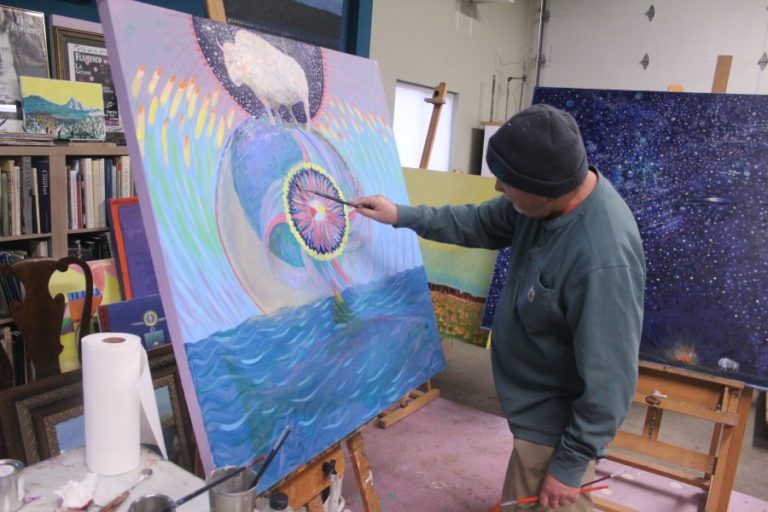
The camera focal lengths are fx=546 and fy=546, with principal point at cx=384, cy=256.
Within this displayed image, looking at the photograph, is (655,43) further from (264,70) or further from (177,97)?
(177,97)

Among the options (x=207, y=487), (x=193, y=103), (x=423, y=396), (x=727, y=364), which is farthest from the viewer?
(x=423, y=396)

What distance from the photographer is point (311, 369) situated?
3.85ft

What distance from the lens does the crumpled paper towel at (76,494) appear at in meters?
0.87

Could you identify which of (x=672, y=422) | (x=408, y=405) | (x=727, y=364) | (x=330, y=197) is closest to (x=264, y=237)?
(x=330, y=197)

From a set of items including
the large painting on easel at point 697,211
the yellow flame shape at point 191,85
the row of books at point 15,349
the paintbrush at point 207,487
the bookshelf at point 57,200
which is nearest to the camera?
the paintbrush at point 207,487

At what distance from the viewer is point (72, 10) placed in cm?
263

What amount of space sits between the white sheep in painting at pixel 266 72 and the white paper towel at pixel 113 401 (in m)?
0.59

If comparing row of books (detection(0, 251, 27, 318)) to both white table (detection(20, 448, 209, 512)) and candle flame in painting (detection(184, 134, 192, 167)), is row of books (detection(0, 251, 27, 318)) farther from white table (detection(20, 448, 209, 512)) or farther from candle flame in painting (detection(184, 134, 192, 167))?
candle flame in painting (detection(184, 134, 192, 167))

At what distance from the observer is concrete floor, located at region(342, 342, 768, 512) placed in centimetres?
210

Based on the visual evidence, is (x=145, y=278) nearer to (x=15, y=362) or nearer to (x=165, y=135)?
(x=15, y=362)

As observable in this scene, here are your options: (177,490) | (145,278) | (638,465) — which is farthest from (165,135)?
(638,465)

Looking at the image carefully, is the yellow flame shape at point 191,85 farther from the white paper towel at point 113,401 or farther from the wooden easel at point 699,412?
the wooden easel at point 699,412

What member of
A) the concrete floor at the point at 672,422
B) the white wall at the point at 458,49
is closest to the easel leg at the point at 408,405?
the concrete floor at the point at 672,422

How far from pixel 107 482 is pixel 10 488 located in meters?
0.15
